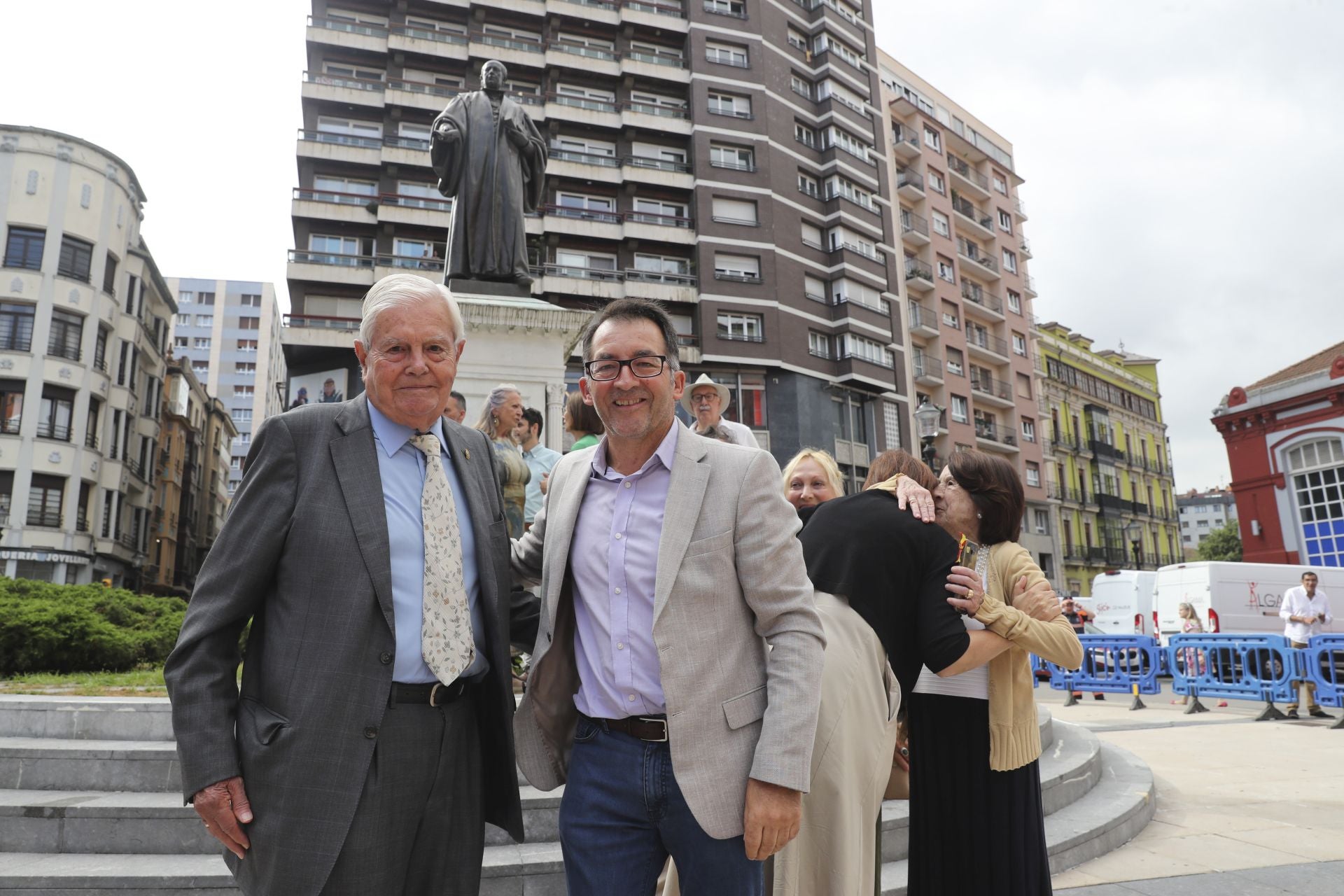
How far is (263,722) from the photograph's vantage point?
1.87 meters

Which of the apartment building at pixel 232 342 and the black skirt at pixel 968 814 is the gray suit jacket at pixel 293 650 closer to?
the black skirt at pixel 968 814

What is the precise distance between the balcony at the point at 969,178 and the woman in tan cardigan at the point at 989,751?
178 feet

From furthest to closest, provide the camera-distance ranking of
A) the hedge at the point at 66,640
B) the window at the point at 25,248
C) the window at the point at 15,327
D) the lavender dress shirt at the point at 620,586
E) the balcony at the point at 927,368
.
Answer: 1. the balcony at the point at 927,368
2. the window at the point at 25,248
3. the window at the point at 15,327
4. the hedge at the point at 66,640
5. the lavender dress shirt at the point at 620,586

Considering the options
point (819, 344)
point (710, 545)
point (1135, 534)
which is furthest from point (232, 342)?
point (710, 545)

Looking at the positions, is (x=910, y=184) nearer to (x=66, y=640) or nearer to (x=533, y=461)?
(x=533, y=461)

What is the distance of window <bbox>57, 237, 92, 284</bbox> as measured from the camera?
3584cm

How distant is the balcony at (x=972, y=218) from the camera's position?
171ft

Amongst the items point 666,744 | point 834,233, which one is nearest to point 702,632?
point 666,744

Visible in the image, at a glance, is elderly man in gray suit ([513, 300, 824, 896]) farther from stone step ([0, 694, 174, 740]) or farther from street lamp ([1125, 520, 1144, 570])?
street lamp ([1125, 520, 1144, 570])

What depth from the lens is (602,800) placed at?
206 cm

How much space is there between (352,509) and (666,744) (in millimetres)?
939

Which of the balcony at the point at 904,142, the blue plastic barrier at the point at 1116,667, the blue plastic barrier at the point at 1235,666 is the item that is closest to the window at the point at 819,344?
the balcony at the point at 904,142

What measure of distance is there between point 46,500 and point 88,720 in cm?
3736

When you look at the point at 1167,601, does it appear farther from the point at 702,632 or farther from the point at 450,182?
the point at 702,632
